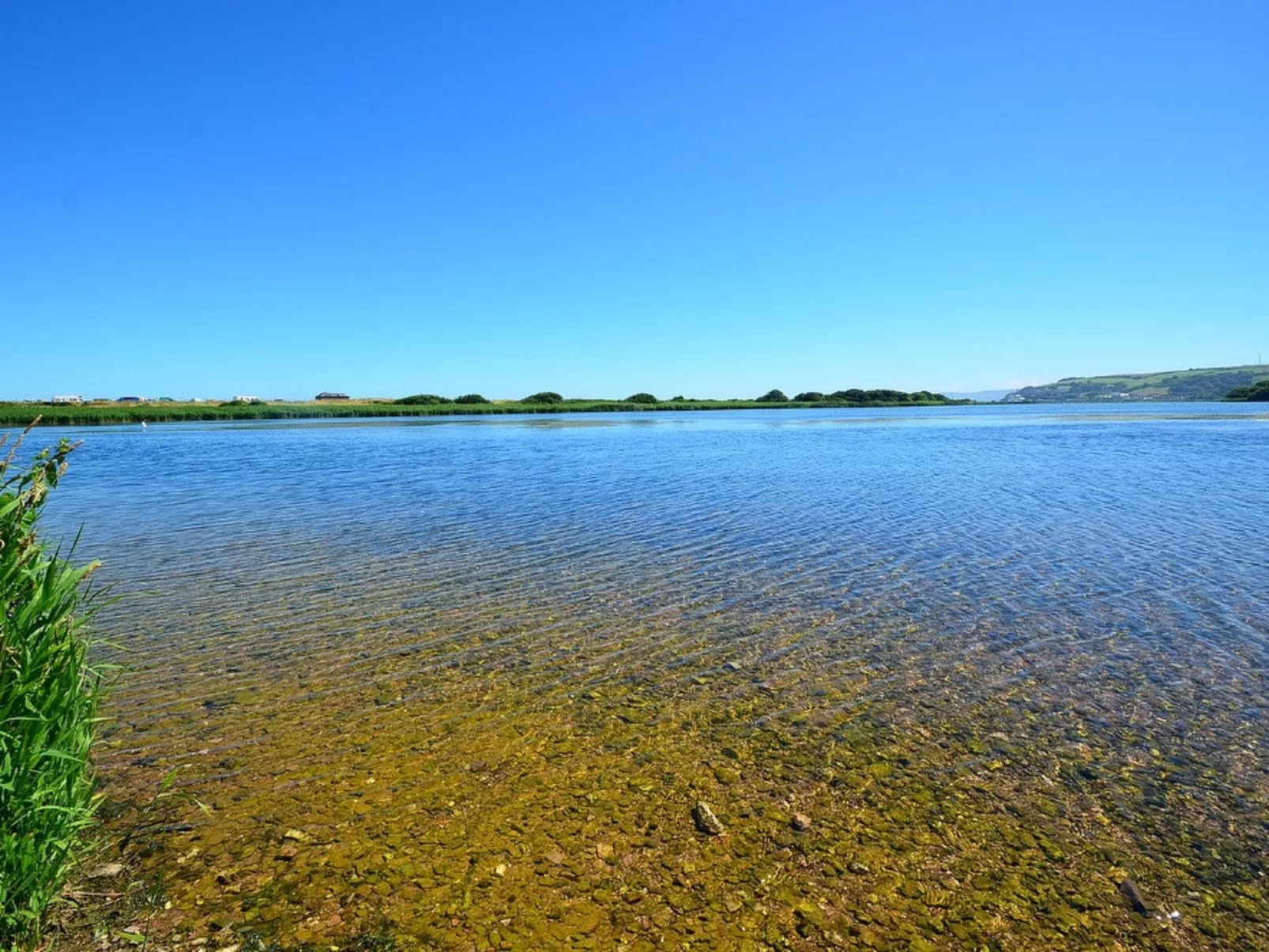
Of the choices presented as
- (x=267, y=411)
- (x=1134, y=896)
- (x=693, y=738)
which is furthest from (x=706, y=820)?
(x=267, y=411)

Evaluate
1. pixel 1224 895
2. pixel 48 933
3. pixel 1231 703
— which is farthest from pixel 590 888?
pixel 1231 703

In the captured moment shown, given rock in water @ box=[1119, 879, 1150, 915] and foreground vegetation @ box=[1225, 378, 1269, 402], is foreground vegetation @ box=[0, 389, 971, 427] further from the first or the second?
foreground vegetation @ box=[1225, 378, 1269, 402]

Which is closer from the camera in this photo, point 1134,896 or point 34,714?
point 34,714

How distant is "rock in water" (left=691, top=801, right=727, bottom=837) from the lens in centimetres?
554

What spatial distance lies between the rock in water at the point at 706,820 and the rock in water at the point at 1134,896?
112 inches

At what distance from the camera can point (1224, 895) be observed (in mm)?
4797

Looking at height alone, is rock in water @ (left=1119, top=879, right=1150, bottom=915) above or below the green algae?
below

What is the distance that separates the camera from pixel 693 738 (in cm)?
706

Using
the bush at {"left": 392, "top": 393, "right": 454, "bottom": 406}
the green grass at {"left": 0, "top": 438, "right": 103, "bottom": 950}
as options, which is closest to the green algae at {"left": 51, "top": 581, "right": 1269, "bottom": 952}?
the green grass at {"left": 0, "top": 438, "right": 103, "bottom": 950}

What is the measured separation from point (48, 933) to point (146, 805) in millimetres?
1904

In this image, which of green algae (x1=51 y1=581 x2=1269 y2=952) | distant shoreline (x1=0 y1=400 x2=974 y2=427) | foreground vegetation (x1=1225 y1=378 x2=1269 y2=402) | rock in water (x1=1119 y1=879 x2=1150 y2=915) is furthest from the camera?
foreground vegetation (x1=1225 y1=378 x2=1269 y2=402)

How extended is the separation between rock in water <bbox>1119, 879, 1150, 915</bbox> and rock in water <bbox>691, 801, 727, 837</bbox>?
9.37 feet

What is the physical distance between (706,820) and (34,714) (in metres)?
4.68

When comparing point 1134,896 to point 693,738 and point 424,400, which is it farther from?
point 424,400
